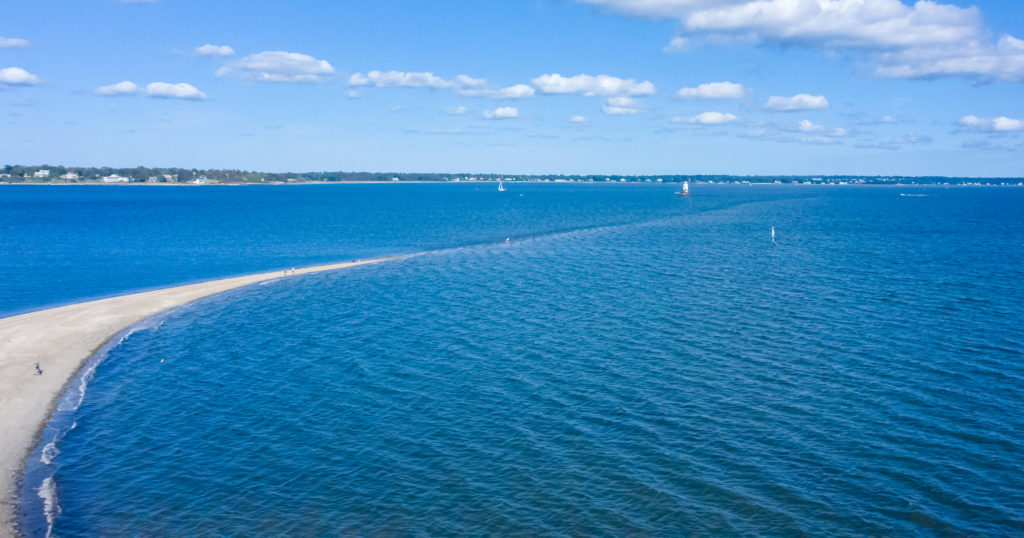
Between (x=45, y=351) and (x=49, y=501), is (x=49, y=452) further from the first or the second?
(x=45, y=351)

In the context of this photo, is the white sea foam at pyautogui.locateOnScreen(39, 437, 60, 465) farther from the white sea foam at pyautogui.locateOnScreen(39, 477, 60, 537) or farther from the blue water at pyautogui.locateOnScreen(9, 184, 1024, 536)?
the white sea foam at pyautogui.locateOnScreen(39, 477, 60, 537)

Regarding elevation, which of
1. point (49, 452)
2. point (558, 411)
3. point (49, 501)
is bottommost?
point (49, 501)

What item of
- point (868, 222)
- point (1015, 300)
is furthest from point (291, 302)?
point (868, 222)

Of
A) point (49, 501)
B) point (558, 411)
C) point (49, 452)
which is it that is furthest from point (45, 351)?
point (558, 411)

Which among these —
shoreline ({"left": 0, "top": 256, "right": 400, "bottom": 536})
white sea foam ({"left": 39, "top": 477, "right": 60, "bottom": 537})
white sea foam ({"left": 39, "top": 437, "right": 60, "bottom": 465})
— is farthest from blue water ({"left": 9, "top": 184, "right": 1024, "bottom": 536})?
shoreline ({"left": 0, "top": 256, "right": 400, "bottom": 536})

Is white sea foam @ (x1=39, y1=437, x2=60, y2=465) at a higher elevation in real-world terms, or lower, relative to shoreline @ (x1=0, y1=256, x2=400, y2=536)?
lower

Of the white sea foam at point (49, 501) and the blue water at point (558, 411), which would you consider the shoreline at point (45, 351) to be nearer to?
the white sea foam at point (49, 501)
